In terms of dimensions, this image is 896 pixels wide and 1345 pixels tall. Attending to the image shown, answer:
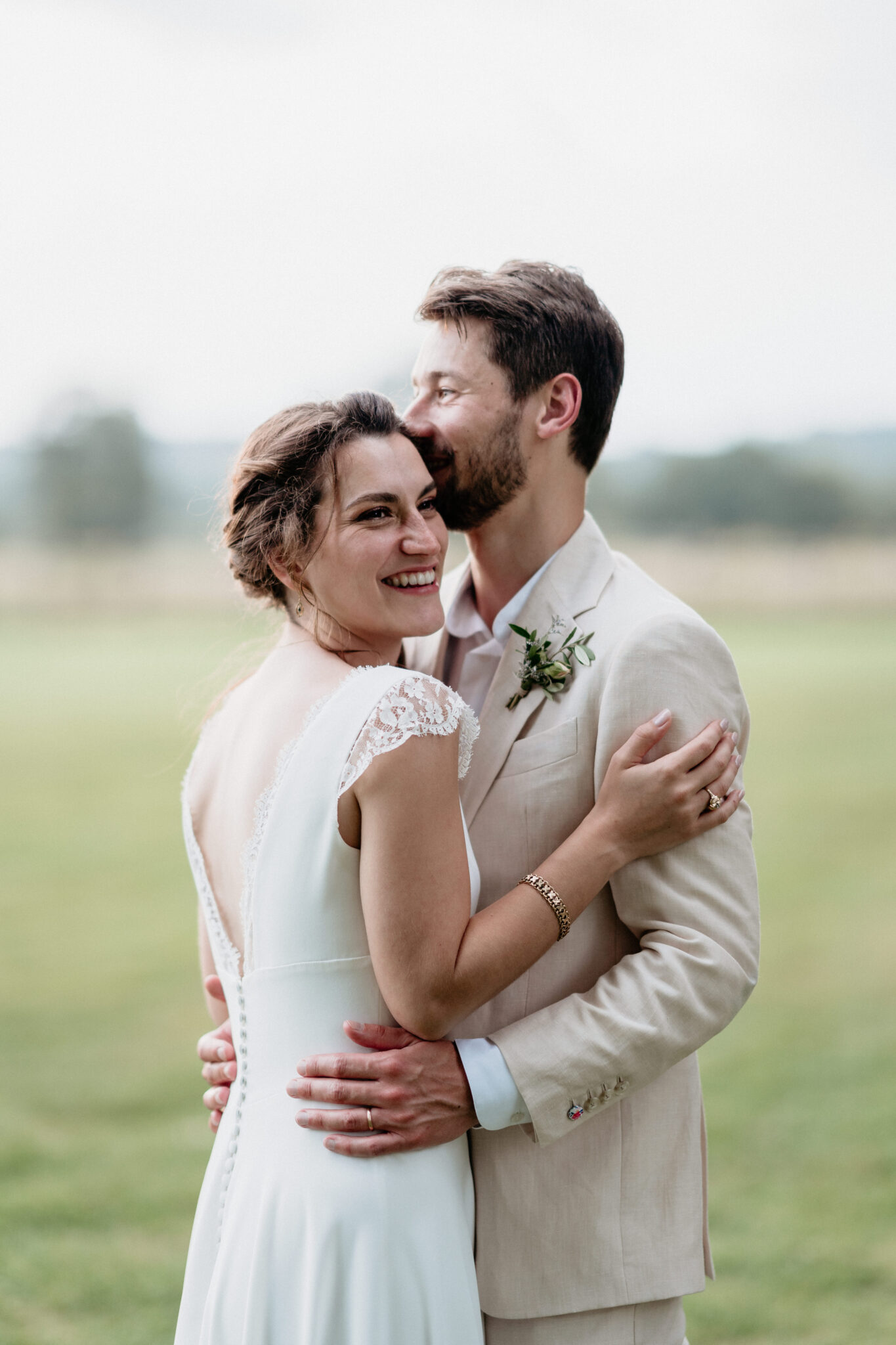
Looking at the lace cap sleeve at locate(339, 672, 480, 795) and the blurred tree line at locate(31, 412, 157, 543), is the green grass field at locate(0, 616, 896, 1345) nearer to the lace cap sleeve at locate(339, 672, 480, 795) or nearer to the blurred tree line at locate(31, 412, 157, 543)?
the lace cap sleeve at locate(339, 672, 480, 795)

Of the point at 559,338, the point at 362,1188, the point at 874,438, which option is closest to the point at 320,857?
the point at 362,1188

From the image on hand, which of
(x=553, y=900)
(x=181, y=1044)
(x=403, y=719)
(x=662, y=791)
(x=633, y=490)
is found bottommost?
(x=181, y=1044)

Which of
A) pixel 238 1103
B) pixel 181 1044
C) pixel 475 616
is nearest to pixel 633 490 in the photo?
pixel 181 1044

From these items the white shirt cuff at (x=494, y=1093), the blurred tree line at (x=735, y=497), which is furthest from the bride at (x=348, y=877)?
the blurred tree line at (x=735, y=497)

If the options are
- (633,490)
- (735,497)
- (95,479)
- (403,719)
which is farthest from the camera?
(95,479)

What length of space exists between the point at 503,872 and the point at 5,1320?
399 centimetres

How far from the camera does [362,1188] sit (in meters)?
1.84

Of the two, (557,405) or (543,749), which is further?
(557,405)

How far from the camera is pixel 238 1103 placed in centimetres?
201

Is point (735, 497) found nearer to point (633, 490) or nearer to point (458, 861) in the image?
point (633, 490)

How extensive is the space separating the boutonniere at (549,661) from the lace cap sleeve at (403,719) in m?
0.32

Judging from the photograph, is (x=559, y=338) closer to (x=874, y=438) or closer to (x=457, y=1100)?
A: (x=457, y=1100)

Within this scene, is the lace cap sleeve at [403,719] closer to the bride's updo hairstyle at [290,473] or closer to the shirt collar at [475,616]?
the bride's updo hairstyle at [290,473]

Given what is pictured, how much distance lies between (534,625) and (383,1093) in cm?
88
